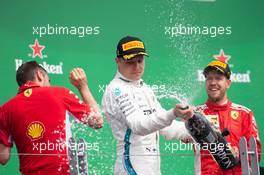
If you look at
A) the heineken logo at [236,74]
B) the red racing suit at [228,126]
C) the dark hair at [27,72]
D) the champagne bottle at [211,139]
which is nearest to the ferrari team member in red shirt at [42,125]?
the dark hair at [27,72]

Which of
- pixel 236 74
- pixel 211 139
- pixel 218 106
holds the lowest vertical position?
pixel 211 139

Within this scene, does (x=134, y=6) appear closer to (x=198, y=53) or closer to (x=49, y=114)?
(x=198, y=53)

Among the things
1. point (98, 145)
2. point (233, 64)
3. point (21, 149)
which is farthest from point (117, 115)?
point (233, 64)

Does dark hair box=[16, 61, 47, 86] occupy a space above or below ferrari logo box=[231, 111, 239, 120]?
above

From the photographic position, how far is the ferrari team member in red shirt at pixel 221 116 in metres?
3.85

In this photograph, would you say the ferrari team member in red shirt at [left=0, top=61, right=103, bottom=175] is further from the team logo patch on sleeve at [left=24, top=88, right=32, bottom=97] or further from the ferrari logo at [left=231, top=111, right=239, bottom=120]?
the ferrari logo at [left=231, top=111, right=239, bottom=120]

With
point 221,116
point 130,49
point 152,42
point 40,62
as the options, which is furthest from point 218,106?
point 40,62

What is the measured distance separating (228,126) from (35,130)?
3.70 ft

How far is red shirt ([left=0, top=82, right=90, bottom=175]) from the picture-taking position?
129 inches

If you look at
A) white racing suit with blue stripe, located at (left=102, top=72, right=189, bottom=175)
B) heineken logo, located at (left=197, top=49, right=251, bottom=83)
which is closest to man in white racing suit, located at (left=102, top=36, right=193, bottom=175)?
white racing suit with blue stripe, located at (left=102, top=72, right=189, bottom=175)

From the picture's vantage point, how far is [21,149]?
333cm

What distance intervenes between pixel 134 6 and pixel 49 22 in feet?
A: 1.85

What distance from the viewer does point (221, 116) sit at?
3980 mm

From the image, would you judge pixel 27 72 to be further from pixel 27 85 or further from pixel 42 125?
pixel 42 125
